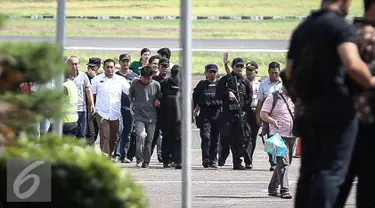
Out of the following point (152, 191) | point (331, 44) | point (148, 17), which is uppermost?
point (148, 17)

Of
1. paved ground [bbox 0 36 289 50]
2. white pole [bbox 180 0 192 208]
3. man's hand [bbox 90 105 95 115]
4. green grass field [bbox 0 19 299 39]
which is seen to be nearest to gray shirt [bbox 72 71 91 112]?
man's hand [bbox 90 105 95 115]

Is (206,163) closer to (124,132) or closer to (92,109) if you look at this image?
(124,132)

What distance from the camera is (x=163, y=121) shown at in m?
18.7

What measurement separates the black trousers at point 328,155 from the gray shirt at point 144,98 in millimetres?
11277

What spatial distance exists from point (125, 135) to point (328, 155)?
12336 mm

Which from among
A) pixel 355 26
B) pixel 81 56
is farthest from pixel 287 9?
pixel 355 26

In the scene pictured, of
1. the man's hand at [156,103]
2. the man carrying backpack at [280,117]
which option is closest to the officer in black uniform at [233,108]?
the man's hand at [156,103]

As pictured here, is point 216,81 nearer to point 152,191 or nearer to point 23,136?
point 152,191

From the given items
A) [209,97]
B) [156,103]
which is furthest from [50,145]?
[209,97]

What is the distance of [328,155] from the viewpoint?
709 cm

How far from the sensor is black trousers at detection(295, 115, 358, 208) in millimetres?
7066

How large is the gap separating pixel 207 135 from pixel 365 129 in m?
11.4

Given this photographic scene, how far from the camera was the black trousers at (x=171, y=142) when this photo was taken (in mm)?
18328

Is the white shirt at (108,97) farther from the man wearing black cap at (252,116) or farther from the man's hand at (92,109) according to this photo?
the man wearing black cap at (252,116)
